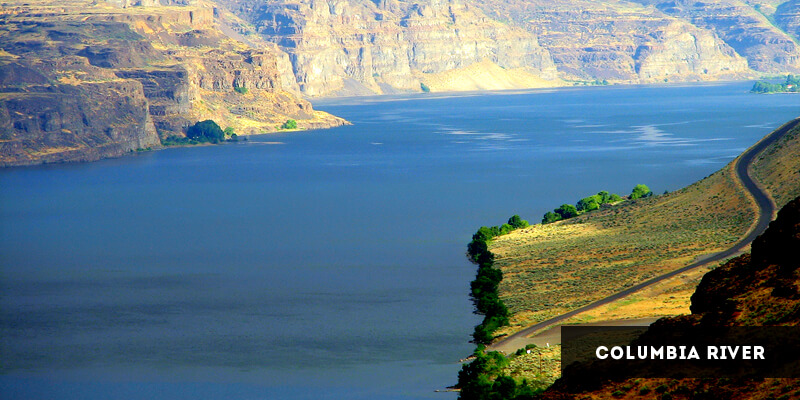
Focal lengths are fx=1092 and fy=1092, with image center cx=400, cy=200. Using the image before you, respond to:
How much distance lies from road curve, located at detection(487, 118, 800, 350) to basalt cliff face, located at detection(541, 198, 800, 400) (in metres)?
29.3

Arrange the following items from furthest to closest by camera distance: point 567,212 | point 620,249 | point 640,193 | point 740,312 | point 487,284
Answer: point 640,193 → point 567,212 → point 620,249 → point 487,284 → point 740,312

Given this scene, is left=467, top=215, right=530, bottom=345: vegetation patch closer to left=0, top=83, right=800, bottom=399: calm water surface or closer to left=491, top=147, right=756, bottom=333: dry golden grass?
left=491, top=147, right=756, bottom=333: dry golden grass

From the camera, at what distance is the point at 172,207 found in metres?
159

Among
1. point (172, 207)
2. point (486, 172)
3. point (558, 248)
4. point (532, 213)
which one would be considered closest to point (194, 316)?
point (558, 248)

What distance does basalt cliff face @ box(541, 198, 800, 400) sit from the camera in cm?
3550

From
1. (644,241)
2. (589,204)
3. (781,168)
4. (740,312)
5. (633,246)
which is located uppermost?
(740,312)

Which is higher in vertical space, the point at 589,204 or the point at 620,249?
the point at 620,249

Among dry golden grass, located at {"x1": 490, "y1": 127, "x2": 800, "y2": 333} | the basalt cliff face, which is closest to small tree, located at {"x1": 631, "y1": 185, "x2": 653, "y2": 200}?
dry golden grass, located at {"x1": 490, "y1": 127, "x2": 800, "y2": 333}

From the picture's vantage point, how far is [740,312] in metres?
40.8

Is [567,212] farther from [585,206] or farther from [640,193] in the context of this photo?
[640,193]

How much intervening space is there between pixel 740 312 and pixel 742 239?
55.8 m

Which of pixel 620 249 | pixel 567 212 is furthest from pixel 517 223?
pixel 620 249

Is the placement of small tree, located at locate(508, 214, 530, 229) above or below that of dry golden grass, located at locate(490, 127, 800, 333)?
below

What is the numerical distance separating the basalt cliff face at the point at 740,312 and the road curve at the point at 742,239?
29.3 meters
